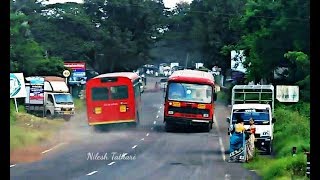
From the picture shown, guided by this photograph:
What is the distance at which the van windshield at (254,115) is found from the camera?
1766cm

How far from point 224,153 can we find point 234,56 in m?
9.69

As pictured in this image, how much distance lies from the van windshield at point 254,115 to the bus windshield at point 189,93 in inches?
204

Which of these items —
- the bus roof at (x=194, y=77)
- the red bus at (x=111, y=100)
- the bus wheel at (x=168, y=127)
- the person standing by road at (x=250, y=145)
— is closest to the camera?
the person standing by road at (x=250, y=145)

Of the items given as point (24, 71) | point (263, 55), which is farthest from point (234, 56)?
point (24, 71)

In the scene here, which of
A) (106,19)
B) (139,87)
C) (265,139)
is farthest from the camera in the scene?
(139,87)

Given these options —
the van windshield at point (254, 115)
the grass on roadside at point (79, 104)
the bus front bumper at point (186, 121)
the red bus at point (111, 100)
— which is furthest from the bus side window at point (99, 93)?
the van windshield at point (254, 115)

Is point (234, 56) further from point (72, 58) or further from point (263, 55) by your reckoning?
point (72, 58)

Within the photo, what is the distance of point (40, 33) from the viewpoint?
62.8 ft

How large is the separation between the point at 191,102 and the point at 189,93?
0.35m

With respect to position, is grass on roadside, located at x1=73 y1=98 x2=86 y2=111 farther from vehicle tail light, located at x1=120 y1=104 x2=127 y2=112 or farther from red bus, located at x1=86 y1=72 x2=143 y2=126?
vehicle tail light, located at x1=120 y1=104 x2=127 y2=112

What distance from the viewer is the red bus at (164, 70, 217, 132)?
23.2 m

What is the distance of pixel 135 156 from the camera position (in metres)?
15.4

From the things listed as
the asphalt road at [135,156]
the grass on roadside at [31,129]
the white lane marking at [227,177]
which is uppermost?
the grass on roadside at [31,129]

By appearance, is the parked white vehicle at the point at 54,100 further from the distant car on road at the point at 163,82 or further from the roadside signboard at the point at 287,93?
the roadside signboard at the point at 287,93
